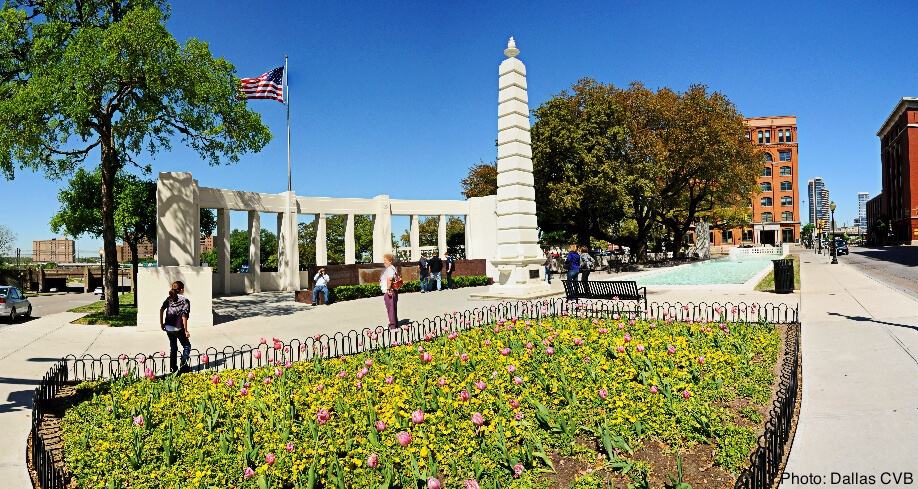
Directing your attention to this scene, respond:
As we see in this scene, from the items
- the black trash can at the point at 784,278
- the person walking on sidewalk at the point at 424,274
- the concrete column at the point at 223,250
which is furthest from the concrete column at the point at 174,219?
the black trash can at the point at 784,278

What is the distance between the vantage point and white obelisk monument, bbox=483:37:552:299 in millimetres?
20156

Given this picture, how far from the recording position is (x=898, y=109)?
89.6 metres

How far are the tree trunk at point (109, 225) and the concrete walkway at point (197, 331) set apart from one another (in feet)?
4.55

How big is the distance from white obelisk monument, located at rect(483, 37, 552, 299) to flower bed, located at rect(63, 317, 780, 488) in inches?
444

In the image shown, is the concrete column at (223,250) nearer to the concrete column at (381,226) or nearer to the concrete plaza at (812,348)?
the concrete plaza at (812,348)

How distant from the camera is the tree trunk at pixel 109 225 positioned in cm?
1712

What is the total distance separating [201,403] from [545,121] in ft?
110

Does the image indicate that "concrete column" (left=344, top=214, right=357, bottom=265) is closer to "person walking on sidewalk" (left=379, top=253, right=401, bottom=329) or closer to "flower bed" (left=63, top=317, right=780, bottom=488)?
"person walking on sidewalk" (left=379, top=253, right=401, bottom=329)

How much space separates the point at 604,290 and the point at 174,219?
42.8 feet

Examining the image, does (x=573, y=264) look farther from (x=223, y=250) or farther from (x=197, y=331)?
(x=223, y=250)

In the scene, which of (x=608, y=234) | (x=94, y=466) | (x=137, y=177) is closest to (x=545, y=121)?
(x=608, y=234)

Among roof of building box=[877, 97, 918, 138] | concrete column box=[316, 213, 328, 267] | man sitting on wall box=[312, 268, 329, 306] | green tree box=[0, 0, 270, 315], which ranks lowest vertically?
man sitting on wall box=[312, 268, 329, 306]

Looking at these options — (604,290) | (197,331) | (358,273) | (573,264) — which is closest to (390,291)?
(197,331)

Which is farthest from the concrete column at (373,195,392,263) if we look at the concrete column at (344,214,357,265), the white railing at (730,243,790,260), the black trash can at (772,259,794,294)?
the white railing at (730,243,790,260)
